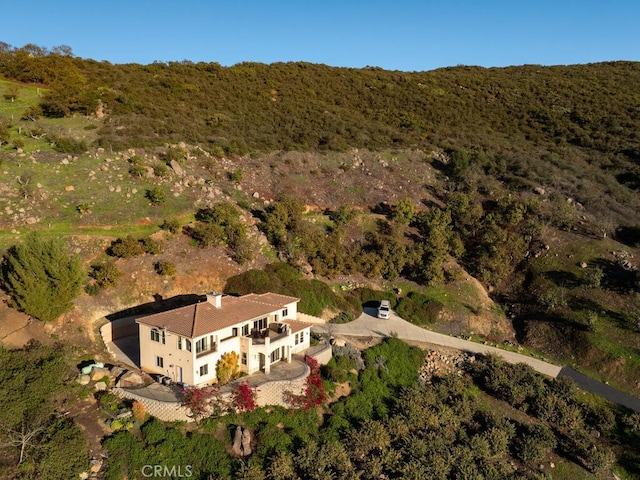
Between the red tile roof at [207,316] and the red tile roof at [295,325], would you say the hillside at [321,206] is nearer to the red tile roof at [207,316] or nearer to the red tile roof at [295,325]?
the red tile roof at [295,325]

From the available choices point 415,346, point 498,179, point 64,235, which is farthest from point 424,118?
point 64,235

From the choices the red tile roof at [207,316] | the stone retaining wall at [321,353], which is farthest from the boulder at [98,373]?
the stone retaining wall at [321,353]

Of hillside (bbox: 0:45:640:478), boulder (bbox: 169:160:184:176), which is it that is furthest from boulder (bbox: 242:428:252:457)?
boulder (bbox: 169:160:184:176)

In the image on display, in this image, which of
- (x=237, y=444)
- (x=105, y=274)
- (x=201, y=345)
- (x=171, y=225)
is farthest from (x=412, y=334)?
(x=105, y=274)

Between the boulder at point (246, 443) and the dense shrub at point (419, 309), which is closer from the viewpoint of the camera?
the boulder at point (246, 443)
